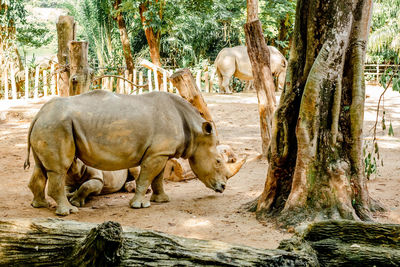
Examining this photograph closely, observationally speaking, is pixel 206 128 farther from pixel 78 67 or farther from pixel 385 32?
pixel 385 32

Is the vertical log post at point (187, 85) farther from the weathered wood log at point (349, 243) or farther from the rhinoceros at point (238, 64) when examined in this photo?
the rhinoceros at point (238, 64)

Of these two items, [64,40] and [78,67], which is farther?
[64,40]

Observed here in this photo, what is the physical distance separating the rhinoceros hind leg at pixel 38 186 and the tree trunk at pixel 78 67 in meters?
2.27

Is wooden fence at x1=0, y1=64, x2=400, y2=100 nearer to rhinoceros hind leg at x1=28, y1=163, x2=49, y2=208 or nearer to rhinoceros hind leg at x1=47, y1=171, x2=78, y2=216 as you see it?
rhinoceros hind leg at x1=28, y1=163, x2=49, y2=208

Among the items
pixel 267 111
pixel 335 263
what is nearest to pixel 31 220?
pixel 335 263

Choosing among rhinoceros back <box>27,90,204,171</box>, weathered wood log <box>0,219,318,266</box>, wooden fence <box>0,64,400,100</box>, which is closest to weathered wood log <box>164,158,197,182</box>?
rhinoceros back <box>27,90,204,171</box>

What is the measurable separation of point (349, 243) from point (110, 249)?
4.74 feet

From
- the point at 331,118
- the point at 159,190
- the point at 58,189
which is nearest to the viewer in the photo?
the point at 331,118

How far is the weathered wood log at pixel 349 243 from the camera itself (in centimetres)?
260

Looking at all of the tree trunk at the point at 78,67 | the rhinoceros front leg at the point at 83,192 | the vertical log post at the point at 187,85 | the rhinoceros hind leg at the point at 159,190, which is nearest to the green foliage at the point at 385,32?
the vertical log post at the point at 187,85

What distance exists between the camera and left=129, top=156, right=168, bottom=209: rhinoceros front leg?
5766mm

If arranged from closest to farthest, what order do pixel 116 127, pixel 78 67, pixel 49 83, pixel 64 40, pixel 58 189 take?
pixel 58 189 < pixel 116 127 < pixel 78 67 < pixel 64 40 < pixel 49 83

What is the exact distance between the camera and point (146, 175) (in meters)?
5.82

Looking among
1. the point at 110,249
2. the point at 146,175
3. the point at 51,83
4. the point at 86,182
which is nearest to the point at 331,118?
the point at 146,175
